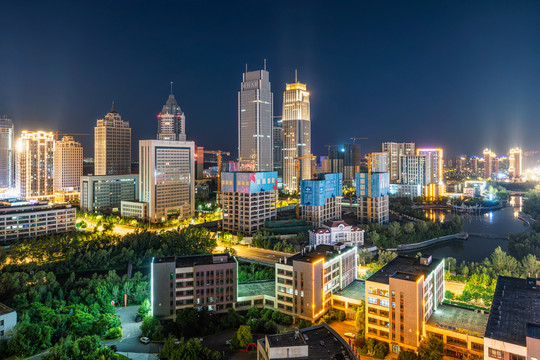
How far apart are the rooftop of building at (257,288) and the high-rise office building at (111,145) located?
79.0ft

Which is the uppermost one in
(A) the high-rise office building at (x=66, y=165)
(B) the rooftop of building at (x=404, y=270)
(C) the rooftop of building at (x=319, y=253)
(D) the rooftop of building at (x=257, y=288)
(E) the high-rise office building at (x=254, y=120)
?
(E) the high-rise office building at (x=254, y=120)

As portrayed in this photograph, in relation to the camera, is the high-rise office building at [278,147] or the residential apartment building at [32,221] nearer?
the residential apartment building at [32,221]

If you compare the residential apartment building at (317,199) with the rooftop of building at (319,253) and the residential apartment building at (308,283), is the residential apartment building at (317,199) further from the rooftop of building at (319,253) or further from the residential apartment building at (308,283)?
the residential apartment building at (308,283)

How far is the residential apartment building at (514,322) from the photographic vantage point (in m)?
5.67

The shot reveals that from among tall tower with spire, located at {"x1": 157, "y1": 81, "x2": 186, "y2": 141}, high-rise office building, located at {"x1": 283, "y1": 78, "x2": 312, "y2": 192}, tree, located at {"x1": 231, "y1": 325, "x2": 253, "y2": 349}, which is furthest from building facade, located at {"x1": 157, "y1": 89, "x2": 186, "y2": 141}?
tree, located at {"x1": 231, "y1": 325, "x2": 253, "y2": 349}

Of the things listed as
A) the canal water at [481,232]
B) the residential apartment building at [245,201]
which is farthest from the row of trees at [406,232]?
the residential apartment building at [245,201]

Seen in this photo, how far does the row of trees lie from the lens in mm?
17469

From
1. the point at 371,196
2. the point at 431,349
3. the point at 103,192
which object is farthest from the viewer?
the point at 103,192

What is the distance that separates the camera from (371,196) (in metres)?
21.4

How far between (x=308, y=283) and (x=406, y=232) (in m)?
11.8

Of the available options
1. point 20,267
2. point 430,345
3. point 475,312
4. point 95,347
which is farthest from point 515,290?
point 20,267

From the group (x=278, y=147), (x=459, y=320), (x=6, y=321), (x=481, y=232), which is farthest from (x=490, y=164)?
(x=6, y=321)

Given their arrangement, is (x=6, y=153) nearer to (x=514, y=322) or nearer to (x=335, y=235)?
(x=335, y=235)

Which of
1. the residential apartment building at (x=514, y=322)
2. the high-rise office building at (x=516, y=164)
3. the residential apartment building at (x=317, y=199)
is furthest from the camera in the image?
the high-rise office building at (x=516, y=164)
